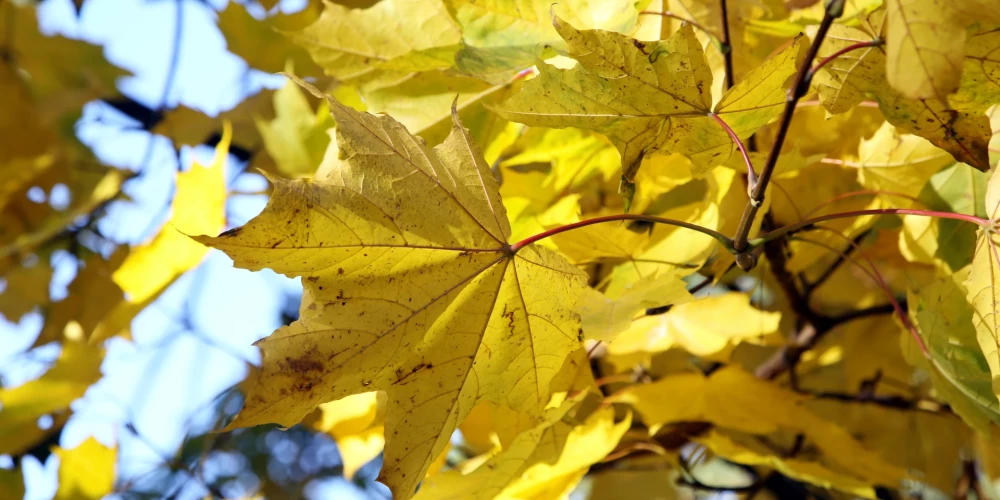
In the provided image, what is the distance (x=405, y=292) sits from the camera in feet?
1.40

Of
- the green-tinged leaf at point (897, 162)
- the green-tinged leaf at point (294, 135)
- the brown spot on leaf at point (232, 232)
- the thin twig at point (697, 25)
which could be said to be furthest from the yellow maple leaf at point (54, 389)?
the green-tinged leaf at point (897, 162)

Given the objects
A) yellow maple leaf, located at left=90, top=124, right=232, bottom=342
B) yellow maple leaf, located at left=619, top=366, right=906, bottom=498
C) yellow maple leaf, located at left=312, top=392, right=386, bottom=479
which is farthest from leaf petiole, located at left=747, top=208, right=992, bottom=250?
yellow maple leaf, located at left=90, top=124, right=232, bottom=342

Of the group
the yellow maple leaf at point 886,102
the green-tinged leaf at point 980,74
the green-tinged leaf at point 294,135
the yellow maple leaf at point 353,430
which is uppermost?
the green-tinged leaf at point 980,74

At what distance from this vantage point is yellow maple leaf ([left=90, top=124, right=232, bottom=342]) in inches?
30.5

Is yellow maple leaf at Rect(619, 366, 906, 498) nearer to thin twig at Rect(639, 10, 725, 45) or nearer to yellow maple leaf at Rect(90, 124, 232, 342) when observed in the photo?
thin twig at Rect(639, 10, 725, 45)

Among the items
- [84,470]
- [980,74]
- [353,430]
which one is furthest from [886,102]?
[84,470]

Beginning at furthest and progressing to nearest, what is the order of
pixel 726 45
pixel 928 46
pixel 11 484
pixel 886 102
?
pixel 11 484
pixel 726 45
pixel 886 102
pixel 928 46

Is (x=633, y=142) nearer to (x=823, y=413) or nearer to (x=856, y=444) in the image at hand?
(x=856, y=444)

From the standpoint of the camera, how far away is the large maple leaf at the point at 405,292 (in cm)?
39

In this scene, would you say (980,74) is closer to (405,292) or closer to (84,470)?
(405,292)

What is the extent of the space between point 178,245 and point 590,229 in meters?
0.55

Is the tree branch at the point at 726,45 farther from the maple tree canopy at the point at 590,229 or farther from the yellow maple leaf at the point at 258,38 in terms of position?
the yellow maple leaf at the point at 258,38

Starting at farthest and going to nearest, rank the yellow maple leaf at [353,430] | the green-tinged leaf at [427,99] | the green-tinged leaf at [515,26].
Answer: the yellow maple leaf at [353,430]
the green-tinged leaf at [427,99]
the green-tinged leaf at [515,26]

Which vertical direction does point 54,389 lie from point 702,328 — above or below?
below
